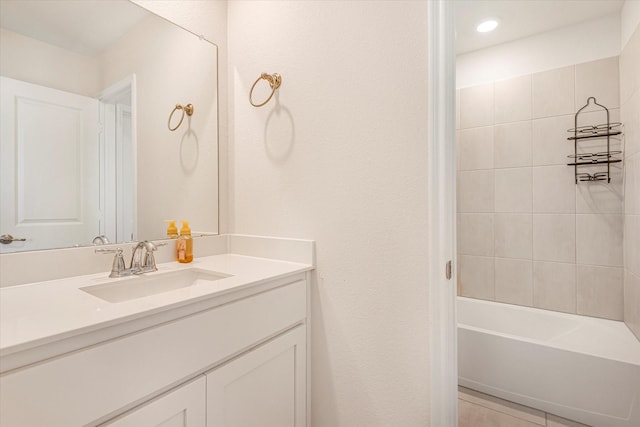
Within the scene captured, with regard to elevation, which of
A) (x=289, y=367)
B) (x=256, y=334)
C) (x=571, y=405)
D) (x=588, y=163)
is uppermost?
(x=588, y=163)

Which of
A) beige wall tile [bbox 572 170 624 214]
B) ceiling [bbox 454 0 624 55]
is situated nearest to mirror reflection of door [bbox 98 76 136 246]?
ceiling [bbox 454 0 624 55]

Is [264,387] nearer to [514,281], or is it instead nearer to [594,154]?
[514,281]

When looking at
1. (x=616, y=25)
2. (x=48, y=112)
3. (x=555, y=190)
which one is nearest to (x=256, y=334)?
(x=48, y=112)

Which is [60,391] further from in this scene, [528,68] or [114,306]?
[528,68]

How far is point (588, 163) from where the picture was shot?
2084 mm

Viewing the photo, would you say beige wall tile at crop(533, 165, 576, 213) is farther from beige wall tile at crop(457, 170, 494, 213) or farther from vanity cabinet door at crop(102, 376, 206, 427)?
vanity cabinet door at crop(102, 376, 206, 427)

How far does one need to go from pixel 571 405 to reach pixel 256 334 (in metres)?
1.71

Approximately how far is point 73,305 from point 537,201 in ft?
8.96

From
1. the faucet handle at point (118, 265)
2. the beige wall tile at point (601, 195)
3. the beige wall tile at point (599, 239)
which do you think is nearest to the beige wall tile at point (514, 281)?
the beige wall tile at point (599, 239)

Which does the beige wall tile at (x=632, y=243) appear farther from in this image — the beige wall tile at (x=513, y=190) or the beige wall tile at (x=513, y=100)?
the beige wall tile at (x=513, y=100)

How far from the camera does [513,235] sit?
2406mm

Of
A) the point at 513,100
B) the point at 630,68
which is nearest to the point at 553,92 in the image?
the point at 513,100

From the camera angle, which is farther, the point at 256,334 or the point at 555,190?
the point at 555,190

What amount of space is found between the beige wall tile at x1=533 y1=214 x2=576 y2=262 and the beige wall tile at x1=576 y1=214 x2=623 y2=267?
38 mm
